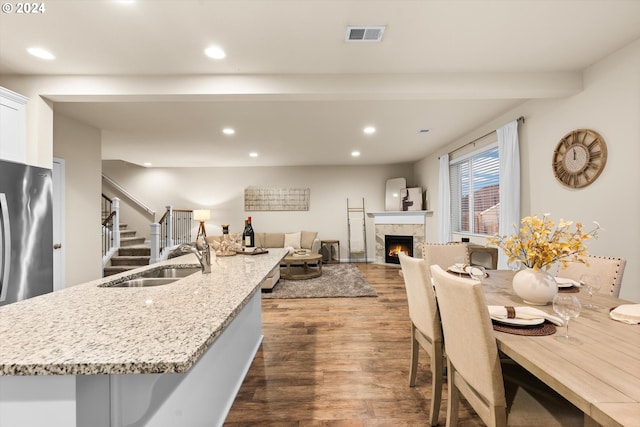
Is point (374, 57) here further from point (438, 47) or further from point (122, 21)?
point (122, 21)

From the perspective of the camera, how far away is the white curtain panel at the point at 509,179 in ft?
11.6

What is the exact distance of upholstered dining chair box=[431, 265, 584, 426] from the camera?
1.11 meters

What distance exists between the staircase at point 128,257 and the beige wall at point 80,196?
1.38 meters

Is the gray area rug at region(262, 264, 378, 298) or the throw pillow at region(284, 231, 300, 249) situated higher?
the throw pillow at region(284, 231, 300, 249)

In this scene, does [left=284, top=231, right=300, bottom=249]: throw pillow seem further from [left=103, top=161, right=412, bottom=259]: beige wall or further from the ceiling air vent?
the ceiling air vent

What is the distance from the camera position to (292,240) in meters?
7.08

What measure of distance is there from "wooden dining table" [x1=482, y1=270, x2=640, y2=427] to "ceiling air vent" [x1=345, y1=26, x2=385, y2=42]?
2140 millimetres

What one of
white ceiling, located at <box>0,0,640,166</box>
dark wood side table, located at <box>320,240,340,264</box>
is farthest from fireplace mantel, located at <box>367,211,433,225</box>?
white ceiling, located at <box>0,0,640,166</box>

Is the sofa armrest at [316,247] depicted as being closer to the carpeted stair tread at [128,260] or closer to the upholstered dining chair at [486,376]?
the carpeted stair tread at [128,260]

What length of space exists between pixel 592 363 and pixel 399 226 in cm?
608

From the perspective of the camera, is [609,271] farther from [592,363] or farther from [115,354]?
[115,354]

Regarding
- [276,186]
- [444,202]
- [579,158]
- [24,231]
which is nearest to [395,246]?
[444,202]

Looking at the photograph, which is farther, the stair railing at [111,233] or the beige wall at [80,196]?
the stair railing at [111,233]

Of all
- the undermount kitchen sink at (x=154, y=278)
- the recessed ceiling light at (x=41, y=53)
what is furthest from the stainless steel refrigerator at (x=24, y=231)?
the undermount kitchen sink at (x=154, y=278)
